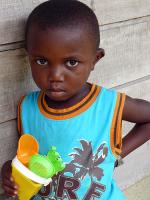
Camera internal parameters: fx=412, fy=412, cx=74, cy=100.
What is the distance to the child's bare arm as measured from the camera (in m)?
1.56

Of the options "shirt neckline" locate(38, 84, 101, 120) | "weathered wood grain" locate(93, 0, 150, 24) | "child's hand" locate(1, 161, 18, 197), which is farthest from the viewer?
"weathered wood grain" locate(93, 0, 150, 24)

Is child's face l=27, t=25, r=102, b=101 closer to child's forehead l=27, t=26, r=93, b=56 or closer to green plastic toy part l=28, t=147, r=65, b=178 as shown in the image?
child's forehead l=27, t=26, r=93, b=56

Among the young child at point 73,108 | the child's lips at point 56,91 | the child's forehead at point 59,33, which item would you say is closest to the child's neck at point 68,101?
the young child at point 73,108

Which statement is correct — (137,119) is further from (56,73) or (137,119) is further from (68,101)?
(56,73)

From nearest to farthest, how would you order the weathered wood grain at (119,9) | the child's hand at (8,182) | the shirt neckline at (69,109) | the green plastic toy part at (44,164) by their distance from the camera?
1. the green plastic toy part at (44,164)
2. the child's hand at (8,182)
3. the shirt neckline at (69,109)
4. the weathered wood grain at (119,9)

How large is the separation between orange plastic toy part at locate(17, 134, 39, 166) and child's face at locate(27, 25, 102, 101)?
0.55ft

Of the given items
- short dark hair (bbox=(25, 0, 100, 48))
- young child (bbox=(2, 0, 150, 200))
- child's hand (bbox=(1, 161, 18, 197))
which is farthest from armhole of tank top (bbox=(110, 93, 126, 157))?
child's hand (bbox=(1, 161, 18, 197))

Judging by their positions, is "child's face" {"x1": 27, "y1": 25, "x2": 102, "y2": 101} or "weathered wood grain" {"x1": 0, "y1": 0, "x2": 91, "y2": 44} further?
"weathered wood grain" {"x1": 0, "y1": 0, "x2": 91, "y2": 44}

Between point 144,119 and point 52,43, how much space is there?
1.68 feet

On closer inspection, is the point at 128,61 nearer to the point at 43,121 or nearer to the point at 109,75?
the point at 109,75

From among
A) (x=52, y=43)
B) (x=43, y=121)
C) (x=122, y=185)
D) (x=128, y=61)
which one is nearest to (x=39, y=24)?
(x=52, y=43)

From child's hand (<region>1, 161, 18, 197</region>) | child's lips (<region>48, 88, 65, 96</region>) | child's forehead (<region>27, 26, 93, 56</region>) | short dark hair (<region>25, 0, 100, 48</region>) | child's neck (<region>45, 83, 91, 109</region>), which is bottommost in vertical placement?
child's hand (<region>1, 161, 18, 197</region>)

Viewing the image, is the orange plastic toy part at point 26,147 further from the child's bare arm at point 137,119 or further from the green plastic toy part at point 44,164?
the child's bare arm at point 137,119

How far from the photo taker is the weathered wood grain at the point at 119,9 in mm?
1774
